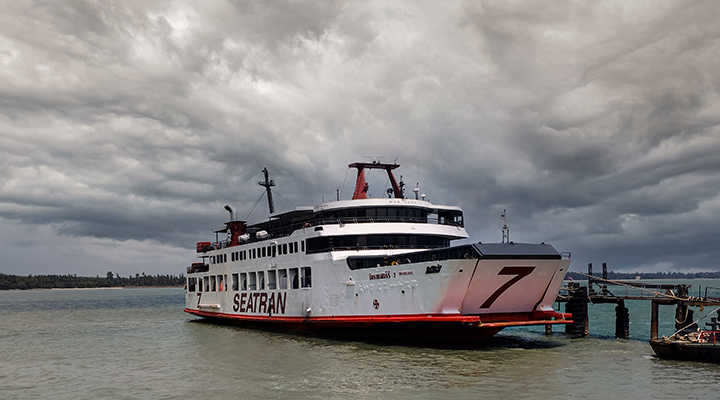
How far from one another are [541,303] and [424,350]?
6267mm

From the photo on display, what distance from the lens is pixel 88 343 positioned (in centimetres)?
3431

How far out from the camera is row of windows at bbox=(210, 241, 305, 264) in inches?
1319

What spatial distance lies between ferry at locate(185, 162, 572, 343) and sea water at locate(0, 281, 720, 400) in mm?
1450

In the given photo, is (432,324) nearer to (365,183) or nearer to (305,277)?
(305,277)

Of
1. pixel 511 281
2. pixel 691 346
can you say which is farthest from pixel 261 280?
pixel 691 346

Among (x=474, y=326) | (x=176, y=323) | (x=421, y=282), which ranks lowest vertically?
(x=176, y=323)

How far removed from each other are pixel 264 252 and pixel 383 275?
42.0ft

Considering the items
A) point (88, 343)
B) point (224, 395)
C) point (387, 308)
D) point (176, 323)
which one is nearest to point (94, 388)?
point (224, 395)

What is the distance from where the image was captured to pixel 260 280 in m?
37.5

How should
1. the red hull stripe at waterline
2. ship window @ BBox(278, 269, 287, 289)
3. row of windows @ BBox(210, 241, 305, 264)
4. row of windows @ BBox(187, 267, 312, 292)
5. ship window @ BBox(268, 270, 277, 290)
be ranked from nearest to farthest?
the red hull stripe at waterline, row of windows @ BBox(187, 267, 312, 292), row of windows @ BBox(210, 241, 305, 264), ship window @ BBox(278, 269, 287, 289), ship window @ BBox(268, 270, 277, 290)

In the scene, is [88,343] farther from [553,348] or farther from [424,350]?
[553,348]

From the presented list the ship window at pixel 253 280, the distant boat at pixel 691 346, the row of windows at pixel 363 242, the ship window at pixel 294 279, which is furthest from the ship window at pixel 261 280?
the distant boat at pixel 691 346

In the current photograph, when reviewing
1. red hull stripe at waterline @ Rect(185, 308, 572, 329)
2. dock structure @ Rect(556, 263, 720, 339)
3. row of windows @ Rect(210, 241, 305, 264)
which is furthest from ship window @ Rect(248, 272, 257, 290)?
dock structure @ Rect(556, 263, 720, 339)

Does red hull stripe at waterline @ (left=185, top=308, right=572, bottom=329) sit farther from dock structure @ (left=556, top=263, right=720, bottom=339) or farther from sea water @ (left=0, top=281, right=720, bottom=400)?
dock structure @ (left=556, top=263, right=720, bottom=339)
